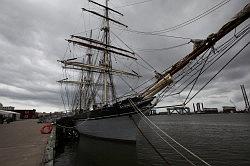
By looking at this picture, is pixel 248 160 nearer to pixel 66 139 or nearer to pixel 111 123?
pixel 111 123

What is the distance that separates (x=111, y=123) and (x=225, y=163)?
9.62m

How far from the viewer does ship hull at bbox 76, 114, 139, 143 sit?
17500 mm

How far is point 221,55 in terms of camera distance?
8.50 m

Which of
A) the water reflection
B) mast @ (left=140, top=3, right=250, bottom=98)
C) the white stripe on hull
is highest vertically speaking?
mast @ (left=140, top=3, right=250, bottom=98)

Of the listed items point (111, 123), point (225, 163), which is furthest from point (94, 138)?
point (225, 163)

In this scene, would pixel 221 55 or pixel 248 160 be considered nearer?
pixel 221 55

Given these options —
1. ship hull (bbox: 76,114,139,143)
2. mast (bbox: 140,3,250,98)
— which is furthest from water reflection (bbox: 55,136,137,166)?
mast (bbox: 140,3,250,98)

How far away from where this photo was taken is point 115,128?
18.5 meters

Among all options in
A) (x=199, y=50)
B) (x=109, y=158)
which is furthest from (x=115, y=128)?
(x=199, y=50)

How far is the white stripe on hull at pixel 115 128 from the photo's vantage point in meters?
17.6

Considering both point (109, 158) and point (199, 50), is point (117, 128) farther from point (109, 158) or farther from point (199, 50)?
point (199, 50)

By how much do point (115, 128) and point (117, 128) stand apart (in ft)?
0.92

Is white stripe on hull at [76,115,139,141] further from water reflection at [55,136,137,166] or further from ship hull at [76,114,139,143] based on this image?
water reflection at [55,136,137,166]

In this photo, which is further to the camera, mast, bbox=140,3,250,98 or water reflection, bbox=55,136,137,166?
water reflection, bbox=55,136,137,166
